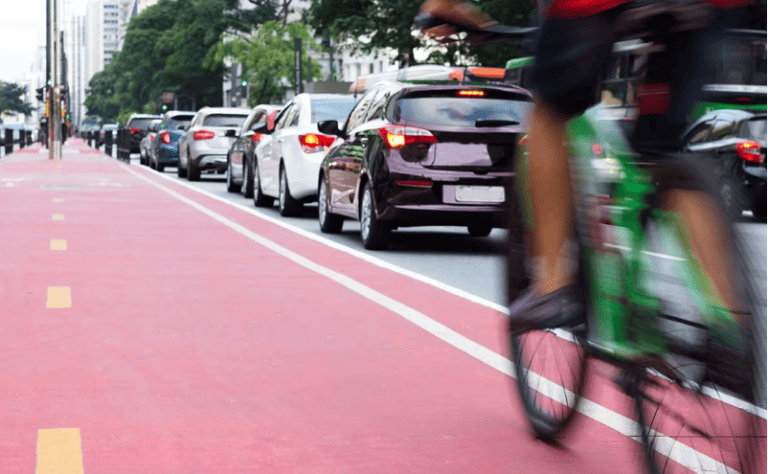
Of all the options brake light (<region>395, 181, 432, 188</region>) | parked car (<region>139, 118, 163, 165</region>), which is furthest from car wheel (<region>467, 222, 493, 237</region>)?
parked car (<region>139, 118, 163, 165</region>)

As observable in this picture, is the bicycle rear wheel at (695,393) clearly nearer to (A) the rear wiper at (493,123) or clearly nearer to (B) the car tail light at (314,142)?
(A) the rear wiper at (493,123)

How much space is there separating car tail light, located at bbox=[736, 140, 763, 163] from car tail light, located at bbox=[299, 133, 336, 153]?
5435mm

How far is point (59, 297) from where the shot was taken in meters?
8.59

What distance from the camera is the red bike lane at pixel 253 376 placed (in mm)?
4488

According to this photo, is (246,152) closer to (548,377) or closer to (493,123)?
(493,123)

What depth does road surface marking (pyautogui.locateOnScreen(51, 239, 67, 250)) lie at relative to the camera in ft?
39.8

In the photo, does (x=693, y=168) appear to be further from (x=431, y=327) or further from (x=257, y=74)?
(x=257, y=74)

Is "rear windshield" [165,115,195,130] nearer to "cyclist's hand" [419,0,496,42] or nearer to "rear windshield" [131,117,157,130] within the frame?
"rear windshield" [131,117,157,130]

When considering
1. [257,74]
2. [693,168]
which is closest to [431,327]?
[693,168]

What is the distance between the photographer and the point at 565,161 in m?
4.16

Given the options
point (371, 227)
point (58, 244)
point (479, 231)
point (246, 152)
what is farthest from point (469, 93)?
point (246, 152)

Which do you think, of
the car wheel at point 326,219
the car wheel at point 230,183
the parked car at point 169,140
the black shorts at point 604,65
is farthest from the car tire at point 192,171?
the black shorts at point 604,65

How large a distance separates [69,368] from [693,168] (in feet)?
11.0

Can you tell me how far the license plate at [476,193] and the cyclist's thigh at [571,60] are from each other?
753 cm
